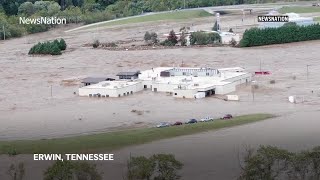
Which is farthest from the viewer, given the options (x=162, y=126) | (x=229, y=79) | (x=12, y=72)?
(x=12, y=72)

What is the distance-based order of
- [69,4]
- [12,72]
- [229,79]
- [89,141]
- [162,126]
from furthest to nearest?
[69,4] < [12,72] < [229,79] < [162,126] < [89,141]

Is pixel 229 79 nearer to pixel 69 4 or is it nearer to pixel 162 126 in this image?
pixel 162 126

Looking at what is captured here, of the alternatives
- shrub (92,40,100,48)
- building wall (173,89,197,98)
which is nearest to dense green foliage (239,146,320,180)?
building wall (173,89,197,98)

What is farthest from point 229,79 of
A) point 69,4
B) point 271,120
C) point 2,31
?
point 69,4

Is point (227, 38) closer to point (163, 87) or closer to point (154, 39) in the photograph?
point (154, 39)

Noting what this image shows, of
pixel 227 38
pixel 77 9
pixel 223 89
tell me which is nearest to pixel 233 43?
pixel 227 38

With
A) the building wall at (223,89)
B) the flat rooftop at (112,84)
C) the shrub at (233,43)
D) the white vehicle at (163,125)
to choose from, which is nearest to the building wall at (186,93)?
the building wall at (223,89)

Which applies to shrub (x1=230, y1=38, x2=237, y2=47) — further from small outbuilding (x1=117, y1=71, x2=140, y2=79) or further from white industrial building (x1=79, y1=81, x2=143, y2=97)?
white industrial building (x1=79, y1=81, x2=143, y2=97)
